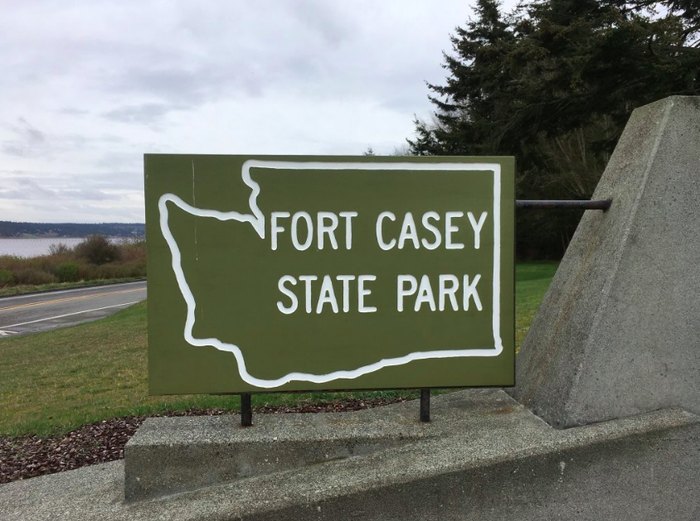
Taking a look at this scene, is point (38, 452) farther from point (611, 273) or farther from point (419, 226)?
point (611, 273)

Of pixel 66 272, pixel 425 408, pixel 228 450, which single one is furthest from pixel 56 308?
pixel 425 408

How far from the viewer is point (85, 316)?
19.3 metres

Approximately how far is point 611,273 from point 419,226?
99 cm

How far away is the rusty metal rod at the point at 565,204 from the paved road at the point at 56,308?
1636 centimetres

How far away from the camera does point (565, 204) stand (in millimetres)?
3025

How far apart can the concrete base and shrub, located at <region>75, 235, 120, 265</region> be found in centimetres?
4248

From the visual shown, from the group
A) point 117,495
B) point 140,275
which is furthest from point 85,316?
point 140,275

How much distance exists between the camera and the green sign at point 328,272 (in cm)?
277

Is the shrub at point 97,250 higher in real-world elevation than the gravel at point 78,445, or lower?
higher

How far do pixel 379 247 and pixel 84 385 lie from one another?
5.61 metres

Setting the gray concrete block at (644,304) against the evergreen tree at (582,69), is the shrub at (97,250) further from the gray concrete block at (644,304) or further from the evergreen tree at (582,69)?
the gray concrete block at (644,304)

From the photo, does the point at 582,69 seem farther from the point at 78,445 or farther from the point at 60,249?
the point at 60,249

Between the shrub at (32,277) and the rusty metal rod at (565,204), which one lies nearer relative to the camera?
the rusty metal rod at (565,204)

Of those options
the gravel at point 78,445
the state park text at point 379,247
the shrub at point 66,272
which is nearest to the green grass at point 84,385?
the gravel at point 78,445
